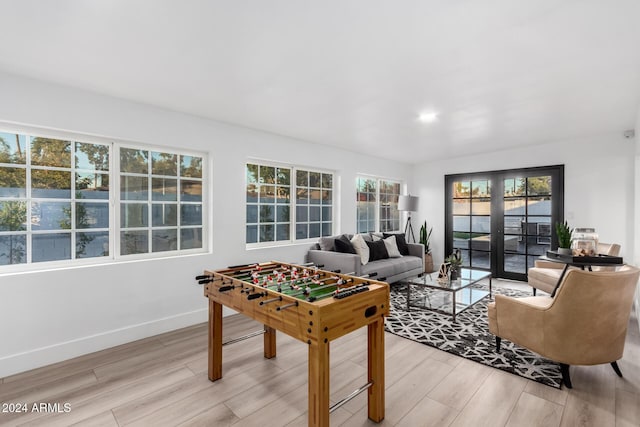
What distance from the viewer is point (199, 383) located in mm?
2303

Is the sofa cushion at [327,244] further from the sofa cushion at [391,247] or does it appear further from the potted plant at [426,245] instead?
the potted plant at [426,245]

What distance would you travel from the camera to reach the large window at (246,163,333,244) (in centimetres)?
427

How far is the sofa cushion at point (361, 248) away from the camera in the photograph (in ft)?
15.3

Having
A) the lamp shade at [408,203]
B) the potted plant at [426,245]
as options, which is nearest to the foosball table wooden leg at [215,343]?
the lamp shade at [408,203]

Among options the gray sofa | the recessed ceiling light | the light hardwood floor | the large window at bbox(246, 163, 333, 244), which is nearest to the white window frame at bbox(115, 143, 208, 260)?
the large window at bbox(246, 163, 333, 244)

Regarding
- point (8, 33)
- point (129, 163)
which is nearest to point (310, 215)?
point (129, 163)

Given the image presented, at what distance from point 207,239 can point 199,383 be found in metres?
A: 1.77

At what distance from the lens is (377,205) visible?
629cm

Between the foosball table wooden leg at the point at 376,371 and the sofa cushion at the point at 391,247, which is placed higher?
the sofa cushion at the point at 391,247

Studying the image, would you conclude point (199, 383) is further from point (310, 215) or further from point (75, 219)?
point (310, 215)

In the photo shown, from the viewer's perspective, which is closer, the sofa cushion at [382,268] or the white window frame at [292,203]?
the white window frame at [292,203]

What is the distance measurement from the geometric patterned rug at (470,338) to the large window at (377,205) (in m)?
2.06

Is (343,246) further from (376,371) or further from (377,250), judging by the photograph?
(376,371)

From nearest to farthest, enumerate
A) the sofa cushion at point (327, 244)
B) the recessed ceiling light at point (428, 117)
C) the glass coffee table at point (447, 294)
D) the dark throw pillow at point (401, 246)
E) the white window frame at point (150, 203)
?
the white window frame at point (150, 203), the recessed ceiling light at point (428, 117), the glass coffee table at point (447, 294), the sofa cushion at point (327, 244), the dark throw pillow at point (401, 246)
